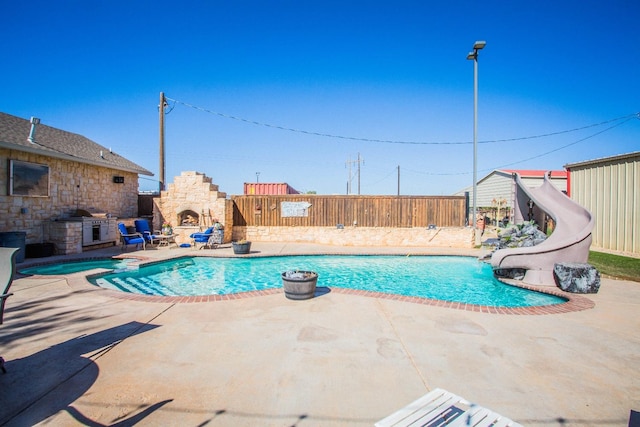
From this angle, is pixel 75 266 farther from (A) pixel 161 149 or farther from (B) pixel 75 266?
(A) pixel 161 149

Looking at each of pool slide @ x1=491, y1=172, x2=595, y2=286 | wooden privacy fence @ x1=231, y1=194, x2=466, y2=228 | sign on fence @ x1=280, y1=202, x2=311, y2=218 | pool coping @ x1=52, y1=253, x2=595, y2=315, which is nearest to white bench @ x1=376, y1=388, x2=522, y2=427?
pool coping @ x1=52, y1=253, x2=595, y2=315

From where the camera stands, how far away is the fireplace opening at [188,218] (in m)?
16.0

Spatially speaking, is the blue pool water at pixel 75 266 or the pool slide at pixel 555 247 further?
the blue pool water at pixel 75 266

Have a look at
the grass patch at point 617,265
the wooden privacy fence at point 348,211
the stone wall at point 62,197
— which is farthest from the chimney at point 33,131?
the grass patch at point 617,265

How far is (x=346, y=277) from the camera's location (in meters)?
10.3

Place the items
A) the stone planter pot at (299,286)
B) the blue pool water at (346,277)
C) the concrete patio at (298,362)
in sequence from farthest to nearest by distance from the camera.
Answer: the blue pool water at (346,277), the stone planter pot at (299,286), the concrete patio at (298,362)

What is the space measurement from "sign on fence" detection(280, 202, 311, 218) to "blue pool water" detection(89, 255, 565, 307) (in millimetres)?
3907

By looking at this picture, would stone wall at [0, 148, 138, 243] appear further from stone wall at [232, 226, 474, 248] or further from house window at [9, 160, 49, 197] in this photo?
stone wall at [232, 226, 474, 248]

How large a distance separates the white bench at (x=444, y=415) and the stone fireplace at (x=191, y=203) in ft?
46.9

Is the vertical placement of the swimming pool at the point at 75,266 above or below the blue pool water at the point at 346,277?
above

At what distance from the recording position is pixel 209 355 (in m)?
3.73

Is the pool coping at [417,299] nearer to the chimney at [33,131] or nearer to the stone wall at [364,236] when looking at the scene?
the chimney at [33,131]

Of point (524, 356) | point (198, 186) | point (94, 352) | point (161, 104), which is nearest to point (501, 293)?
point (524, 356)

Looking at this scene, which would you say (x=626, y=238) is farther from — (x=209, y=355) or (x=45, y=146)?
(x=45, y=146)
